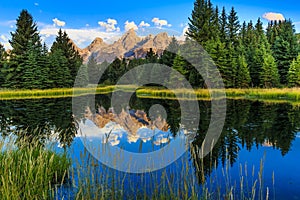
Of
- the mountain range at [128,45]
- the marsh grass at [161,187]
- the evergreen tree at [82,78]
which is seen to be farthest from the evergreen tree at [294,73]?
the marsh grass at [161,187]

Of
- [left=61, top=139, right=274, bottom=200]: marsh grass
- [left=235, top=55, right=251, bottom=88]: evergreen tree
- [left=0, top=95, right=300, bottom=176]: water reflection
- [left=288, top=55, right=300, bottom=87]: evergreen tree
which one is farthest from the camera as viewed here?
[left=235, top=55, right=251, bottom=88]: evergreen tree

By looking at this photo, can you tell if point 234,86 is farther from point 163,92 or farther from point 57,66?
point 57,66

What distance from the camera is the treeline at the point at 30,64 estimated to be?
36906 millimetres

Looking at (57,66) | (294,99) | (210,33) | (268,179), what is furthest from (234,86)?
(268,179)

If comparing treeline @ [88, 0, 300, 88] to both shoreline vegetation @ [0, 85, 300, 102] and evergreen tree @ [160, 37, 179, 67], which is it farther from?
shoreline vegetation @ [0, 85, 300, 102]

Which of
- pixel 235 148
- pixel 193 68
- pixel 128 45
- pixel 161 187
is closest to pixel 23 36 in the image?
pixel 128 45

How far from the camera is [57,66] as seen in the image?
3975cm

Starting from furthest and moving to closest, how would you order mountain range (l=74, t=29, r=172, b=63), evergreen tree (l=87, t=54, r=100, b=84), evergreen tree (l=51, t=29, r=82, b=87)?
evergreen tree (l=87, t=54, r=100, b=84), evergreen tree (l=51, t=29, r=82, b=87), mountain range (l=74, t=29, r=172, b=63)

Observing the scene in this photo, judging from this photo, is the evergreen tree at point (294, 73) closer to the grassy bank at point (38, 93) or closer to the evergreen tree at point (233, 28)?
the evergreen tree at point (233, 28)

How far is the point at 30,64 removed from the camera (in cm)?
3716

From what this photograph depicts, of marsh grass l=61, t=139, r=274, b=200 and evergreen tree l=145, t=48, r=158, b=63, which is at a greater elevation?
evergreen tree l=145, t=48, r=158, b=63

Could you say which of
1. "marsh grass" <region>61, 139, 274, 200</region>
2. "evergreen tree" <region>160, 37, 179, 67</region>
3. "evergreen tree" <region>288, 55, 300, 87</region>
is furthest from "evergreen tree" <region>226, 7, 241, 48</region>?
"marsh grass" <region>61, 139, 274, 200</region>

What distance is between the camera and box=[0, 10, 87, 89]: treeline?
3691 cm

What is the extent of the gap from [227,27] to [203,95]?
1015 inches
